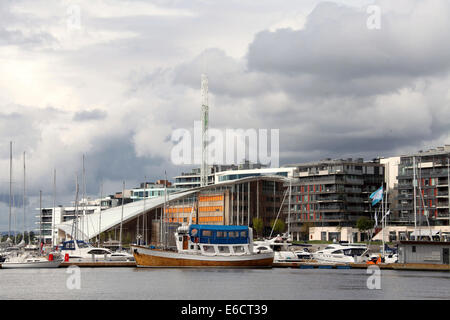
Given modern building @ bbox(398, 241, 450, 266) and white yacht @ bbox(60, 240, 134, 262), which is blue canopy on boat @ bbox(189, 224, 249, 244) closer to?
modern building @ bbox(398, 241, 450, 266)

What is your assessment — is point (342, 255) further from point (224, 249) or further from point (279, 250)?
point (279, 250)

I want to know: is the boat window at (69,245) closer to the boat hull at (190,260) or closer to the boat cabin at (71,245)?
the boat cabin at (71,245)

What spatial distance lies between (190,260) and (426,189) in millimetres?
93011

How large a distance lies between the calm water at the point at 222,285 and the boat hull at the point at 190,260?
2724 millimetres

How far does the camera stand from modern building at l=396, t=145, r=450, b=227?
178 meters

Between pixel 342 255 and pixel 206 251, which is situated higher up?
pixel 206 251

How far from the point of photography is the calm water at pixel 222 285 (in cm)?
7038

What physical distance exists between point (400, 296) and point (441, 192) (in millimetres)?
114788

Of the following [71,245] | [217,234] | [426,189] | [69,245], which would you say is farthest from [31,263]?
[426,189]

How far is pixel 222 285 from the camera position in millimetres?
79375

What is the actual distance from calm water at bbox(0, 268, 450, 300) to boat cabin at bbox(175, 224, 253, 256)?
4.50m
